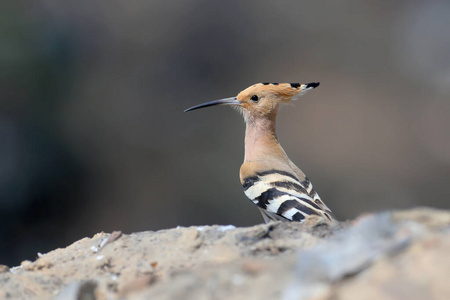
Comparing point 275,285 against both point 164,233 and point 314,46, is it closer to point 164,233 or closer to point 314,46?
point 164,233

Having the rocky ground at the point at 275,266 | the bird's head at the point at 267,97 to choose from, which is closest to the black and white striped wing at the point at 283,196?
the bird's head at the point at 267,97

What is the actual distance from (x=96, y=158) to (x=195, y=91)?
72.6 inches

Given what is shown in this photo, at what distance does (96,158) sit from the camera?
27.9ft

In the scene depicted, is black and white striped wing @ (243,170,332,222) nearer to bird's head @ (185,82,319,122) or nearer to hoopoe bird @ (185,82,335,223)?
hoopoe bird @ (185,82,335,223)

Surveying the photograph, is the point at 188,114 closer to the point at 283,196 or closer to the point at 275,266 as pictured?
the point at 283,196

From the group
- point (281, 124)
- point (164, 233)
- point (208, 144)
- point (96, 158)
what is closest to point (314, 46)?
point (281, 124)

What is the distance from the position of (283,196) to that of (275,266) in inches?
73.0

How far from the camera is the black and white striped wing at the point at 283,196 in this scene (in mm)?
3244

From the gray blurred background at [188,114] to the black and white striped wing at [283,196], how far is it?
11.7ft

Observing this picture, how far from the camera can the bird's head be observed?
4133 mm

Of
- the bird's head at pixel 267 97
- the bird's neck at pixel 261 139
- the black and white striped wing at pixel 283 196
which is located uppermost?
the bird's head at pixel 267 97

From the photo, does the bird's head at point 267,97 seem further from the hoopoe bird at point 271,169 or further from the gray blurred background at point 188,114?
the gray blurred background at point 188,114

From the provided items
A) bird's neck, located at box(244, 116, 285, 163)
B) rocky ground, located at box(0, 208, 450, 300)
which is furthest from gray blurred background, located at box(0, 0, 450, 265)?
rocky ground, located at box(0, 208, 450, 300)

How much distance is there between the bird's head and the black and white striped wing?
23.6 inches
